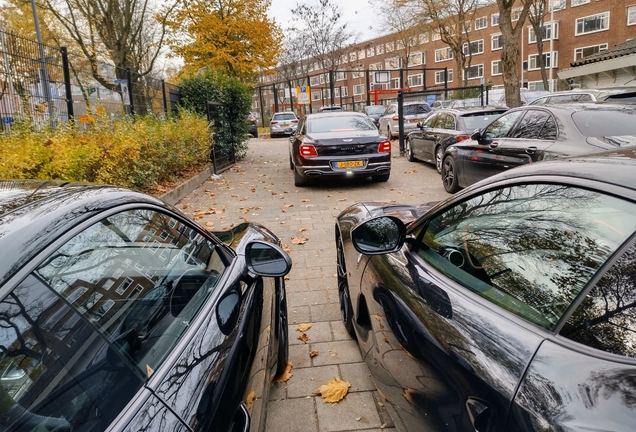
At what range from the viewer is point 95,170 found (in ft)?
21.2

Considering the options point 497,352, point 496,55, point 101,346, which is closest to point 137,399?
point 101,346

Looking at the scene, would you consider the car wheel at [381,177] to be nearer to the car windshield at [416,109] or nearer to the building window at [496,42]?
→ the car windshield at [416,109]

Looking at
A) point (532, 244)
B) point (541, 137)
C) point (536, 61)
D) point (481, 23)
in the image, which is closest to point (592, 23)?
point (536, 61)

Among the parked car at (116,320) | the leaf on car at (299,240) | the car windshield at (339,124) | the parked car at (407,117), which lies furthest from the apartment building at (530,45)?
the parked car at (116,320)

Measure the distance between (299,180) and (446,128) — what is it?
146 inches

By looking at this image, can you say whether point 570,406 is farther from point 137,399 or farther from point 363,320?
point 363,320

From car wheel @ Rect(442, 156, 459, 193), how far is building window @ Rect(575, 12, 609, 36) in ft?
160

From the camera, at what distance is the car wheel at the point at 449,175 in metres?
8.66

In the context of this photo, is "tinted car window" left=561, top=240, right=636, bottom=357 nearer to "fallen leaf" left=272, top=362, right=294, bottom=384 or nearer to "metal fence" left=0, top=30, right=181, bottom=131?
"fallen leaf" left=272, top=362, right=294, bottom=384

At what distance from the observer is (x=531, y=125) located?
6617mm

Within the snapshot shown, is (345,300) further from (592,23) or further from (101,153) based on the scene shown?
(592,23)

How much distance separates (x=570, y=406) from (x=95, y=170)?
660cm

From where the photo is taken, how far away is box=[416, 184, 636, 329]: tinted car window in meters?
1.38

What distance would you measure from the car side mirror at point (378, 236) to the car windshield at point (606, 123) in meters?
3.97
